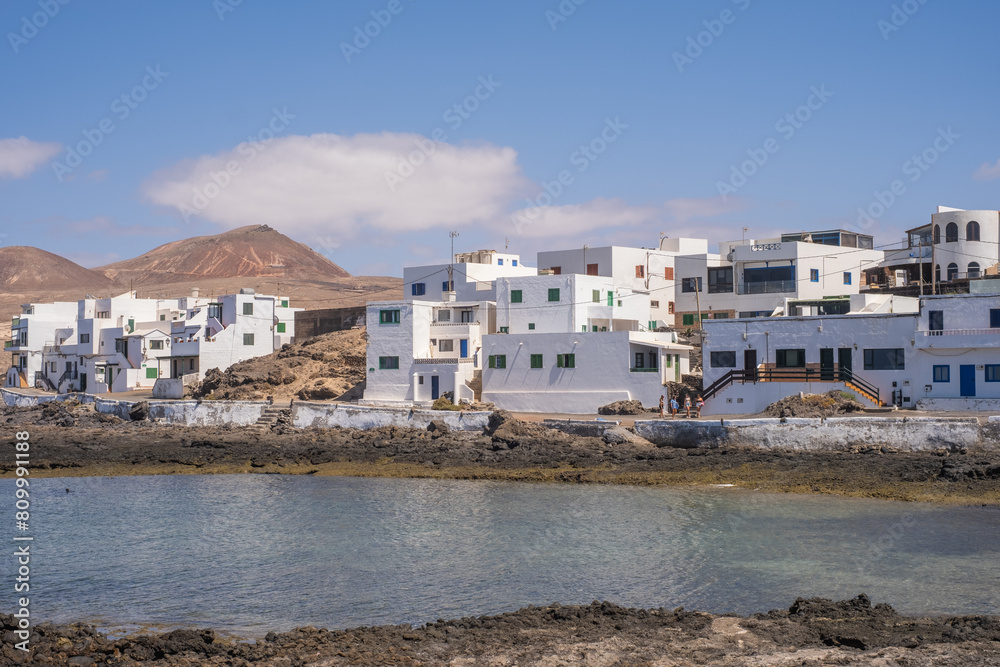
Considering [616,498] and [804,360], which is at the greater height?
[804,360]

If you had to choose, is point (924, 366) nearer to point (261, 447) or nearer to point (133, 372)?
point (261, 447)

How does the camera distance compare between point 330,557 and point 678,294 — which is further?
point 678,294

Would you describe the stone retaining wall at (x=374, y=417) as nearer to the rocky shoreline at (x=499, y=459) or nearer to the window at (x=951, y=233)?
the rocky shoreline at (x=499, y=459)

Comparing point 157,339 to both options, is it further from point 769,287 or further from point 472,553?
point 472,553

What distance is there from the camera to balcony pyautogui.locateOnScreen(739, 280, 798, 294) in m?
59.7

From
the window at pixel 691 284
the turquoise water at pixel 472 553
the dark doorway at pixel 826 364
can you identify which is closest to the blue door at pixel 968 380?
the dark doorway at pixel 826 364

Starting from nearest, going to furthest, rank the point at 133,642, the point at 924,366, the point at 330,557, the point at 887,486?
the point at 133,642 < the point at 330,557 < the point at 887,486 < the point at 924,366

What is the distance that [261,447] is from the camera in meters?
45.8

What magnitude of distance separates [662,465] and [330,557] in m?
15.6

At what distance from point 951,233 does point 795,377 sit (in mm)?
28972

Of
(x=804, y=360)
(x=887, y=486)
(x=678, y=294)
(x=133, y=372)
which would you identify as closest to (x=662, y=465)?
(x=887, y=486)

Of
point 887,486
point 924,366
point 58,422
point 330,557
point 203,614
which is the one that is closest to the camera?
point 203,614

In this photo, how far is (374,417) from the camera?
47.6 metres

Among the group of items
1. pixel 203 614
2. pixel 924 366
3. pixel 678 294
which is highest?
pixel 678 294
